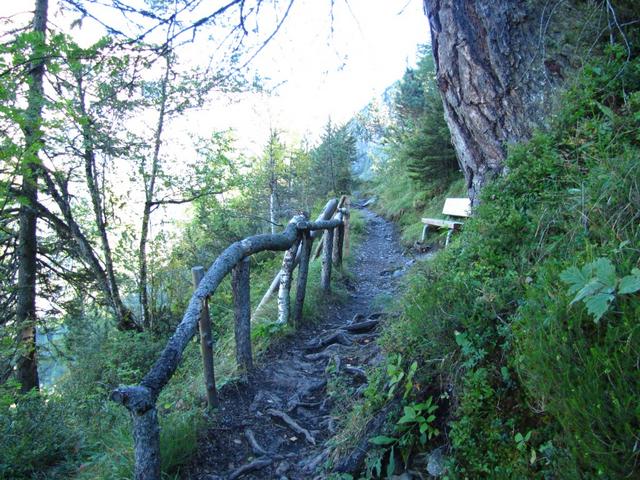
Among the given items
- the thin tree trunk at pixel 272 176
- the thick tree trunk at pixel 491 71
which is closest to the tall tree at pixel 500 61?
the thick tree trunk at pixel 491 71

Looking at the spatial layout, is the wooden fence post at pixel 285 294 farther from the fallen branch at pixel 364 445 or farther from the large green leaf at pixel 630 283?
the large green leaf at pixel 630 283

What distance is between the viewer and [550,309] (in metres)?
1.78

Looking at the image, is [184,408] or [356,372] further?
[356,372]

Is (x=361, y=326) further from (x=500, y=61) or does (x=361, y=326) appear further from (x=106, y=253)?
(x=106, y=253)

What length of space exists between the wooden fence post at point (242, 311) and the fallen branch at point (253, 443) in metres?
0.81

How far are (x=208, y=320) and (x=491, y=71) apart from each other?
14.0 ft

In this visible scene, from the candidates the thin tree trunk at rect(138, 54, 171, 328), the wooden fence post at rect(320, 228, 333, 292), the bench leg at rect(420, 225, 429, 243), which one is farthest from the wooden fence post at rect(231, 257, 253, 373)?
the thin tree trunk at rect(138, 54, 171, 328)

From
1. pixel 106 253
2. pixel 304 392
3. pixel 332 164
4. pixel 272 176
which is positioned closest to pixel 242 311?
pixel 304 392

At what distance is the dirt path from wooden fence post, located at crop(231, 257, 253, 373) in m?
0.21

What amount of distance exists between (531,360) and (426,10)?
17.0 feet

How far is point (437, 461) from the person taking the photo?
7.21 feet

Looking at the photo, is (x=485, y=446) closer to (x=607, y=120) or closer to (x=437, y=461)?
(x=437, y=461)

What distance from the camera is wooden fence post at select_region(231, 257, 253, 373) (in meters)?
3.96

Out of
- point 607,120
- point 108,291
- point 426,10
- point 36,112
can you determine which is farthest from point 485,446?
point 108,291
